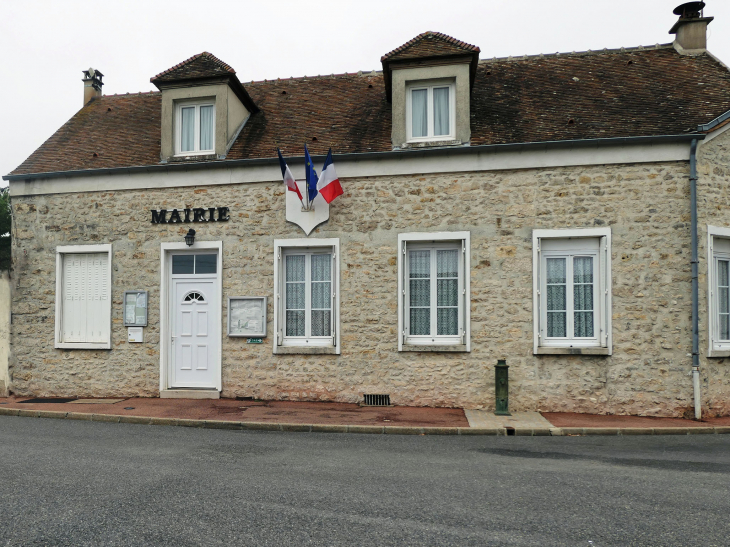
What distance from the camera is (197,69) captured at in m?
11.7

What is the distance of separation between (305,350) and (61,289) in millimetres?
5146

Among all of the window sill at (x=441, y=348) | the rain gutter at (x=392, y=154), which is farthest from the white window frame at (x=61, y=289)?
the window sill at (x=441, y=348)

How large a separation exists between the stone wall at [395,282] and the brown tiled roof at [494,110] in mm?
771

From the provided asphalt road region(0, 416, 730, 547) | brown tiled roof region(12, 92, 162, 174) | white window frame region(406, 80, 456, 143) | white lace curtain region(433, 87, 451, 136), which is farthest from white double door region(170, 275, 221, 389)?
white lace curtain region(433, 87, 451, 136)

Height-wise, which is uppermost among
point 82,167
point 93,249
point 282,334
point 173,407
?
point 82,167

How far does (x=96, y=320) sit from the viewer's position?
11648 millimetres

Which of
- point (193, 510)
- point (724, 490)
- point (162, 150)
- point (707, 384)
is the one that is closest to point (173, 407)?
point (162, 150)

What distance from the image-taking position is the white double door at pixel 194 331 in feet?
36.8

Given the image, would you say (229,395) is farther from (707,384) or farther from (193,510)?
(707,384)

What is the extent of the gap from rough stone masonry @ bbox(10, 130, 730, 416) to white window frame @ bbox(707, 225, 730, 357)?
0.16 meters

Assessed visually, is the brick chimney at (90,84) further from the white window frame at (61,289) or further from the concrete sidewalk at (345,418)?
the concrete sidewalk at (345,418)

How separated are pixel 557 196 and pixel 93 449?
783cm

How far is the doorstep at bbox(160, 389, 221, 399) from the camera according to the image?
11023 millimetres

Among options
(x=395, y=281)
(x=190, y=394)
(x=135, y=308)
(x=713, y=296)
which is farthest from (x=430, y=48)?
(x=190, y=394)
